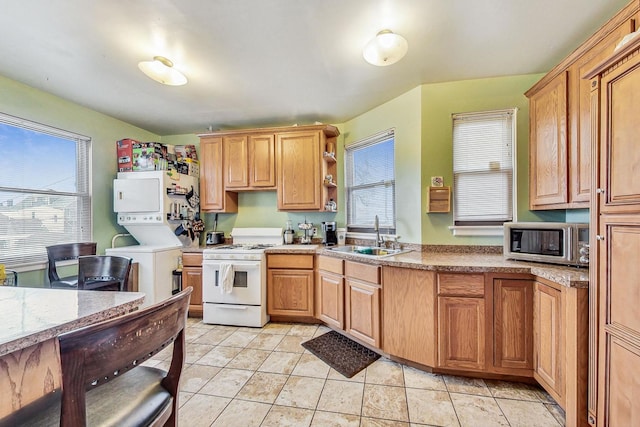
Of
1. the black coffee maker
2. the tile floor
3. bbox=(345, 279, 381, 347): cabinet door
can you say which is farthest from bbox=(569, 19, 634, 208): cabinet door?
the black coffee maker

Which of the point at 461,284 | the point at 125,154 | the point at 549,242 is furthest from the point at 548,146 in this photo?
the point at 125,154

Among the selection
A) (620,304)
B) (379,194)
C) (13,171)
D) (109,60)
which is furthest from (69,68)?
(620,304)

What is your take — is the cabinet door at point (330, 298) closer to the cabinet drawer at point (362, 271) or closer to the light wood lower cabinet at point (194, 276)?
the cabinet drawer at point (362, 271)

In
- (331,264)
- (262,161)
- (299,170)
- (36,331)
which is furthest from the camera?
(262,161)

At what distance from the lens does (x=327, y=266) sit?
271cm

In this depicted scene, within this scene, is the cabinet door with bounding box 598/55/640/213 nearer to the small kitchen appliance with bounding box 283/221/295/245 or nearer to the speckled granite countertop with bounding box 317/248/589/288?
the speckled granite countertop with bounding box 317/248/589/288

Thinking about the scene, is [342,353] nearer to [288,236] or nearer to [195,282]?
[288,236]

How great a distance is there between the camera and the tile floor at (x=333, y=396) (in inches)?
60.5

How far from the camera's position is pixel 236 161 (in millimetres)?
3312

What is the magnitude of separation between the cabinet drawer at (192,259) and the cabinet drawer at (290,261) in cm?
87

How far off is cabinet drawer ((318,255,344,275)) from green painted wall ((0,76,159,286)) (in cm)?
267

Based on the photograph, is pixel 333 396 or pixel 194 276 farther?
pixel 194 276

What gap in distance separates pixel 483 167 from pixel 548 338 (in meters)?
1.46

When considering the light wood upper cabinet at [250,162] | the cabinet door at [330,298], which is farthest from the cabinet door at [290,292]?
the light wood upper cabinet at [250,162]
